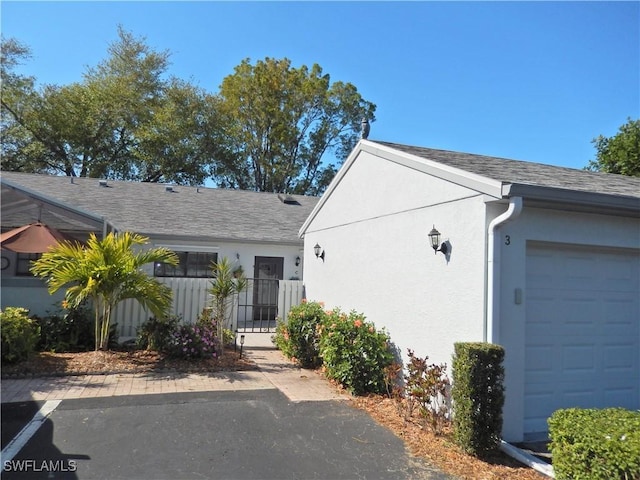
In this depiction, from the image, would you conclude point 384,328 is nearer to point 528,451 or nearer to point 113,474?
point 528,451

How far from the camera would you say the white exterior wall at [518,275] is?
4.85 meters

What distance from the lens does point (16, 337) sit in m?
6.91

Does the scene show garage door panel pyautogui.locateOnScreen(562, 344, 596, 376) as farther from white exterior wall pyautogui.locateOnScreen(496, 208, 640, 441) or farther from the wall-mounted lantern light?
the wall-mounted lantern light

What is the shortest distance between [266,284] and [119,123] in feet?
61.6

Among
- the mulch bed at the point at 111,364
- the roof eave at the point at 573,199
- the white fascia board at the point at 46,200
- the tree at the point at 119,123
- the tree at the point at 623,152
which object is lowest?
the mulch bed at the point at 111,364

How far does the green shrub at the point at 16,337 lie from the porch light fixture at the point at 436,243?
269 inches

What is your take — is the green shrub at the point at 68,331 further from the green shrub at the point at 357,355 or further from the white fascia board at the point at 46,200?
the green shrub at the point at 357,355

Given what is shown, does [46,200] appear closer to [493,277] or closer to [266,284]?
[266,284]

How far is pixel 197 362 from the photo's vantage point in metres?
7.85

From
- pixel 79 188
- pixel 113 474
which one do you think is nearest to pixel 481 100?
pixel 113 474

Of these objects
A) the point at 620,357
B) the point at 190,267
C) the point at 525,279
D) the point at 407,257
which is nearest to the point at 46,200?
the point at 190,267

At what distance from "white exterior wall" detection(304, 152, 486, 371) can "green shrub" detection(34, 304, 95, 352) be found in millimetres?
5023

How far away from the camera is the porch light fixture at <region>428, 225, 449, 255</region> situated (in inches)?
220

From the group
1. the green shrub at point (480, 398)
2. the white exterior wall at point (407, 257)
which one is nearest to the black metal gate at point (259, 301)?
the white exterior wall at point (407, 257)
